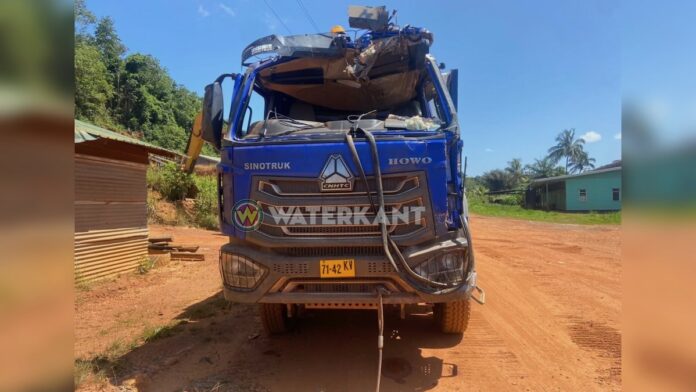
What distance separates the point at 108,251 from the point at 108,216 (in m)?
0.67

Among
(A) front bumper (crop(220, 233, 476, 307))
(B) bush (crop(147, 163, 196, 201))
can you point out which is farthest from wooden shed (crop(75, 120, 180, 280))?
(B) bush (crop(147, 163, 196, 201))

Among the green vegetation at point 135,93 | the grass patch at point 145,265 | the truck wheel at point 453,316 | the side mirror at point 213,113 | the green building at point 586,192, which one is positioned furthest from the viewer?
the green vegetation at point 135,93

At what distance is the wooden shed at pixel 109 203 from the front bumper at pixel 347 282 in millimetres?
4601

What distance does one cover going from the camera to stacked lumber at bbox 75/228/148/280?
717 cm

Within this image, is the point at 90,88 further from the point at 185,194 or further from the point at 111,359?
the point at 111,359

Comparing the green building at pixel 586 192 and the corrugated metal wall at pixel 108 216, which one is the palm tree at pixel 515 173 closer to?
the green building at pixel 586 192

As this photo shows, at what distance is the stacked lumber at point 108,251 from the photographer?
717 centimetres

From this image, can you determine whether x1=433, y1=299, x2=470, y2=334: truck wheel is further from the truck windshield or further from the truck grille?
the truck windshield

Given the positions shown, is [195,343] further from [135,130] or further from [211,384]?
[135,130]

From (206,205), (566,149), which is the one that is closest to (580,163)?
(566,149)

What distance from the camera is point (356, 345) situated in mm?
4195

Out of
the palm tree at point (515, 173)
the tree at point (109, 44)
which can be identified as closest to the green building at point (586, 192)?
the palm tree at point (515, 173)

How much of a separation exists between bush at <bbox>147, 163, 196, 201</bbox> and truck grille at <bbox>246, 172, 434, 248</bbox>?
17099 mm
